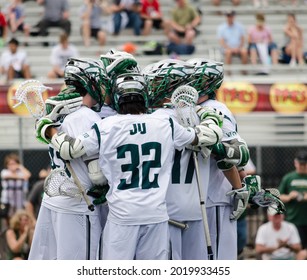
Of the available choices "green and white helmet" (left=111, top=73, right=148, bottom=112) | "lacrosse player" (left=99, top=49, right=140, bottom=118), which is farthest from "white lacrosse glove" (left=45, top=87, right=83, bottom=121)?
Result: "green and white helmet" (left=111, top=73, right=148, bottom=112)

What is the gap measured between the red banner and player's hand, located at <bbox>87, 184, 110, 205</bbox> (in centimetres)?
918

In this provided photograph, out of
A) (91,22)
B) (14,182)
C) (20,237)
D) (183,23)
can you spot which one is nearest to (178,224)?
(20,237)

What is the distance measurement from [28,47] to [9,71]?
182 cm

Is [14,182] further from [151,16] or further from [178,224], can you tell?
[178,224]

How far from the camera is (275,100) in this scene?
1930cm

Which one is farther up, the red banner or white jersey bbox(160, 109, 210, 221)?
white jersey bbox(160, 109, 210, 221)

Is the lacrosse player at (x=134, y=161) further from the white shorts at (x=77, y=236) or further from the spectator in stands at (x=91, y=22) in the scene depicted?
the spectator in stands at (x=91, y=22)

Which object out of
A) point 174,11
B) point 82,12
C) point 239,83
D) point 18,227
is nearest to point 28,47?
point 82,12

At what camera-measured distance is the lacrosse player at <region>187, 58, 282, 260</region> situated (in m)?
10.4

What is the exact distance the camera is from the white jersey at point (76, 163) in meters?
10.0

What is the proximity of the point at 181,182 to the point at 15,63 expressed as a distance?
11.5 m

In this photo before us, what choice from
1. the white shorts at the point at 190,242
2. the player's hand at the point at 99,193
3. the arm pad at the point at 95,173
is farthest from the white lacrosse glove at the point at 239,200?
the arm pad at the point at 95,173

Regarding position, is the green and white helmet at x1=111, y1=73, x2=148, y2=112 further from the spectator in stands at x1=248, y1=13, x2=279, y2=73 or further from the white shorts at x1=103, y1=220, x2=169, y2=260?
the spectator in stands at x1=248, y1=13, x2=279, y2=73

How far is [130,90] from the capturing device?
970 cm
